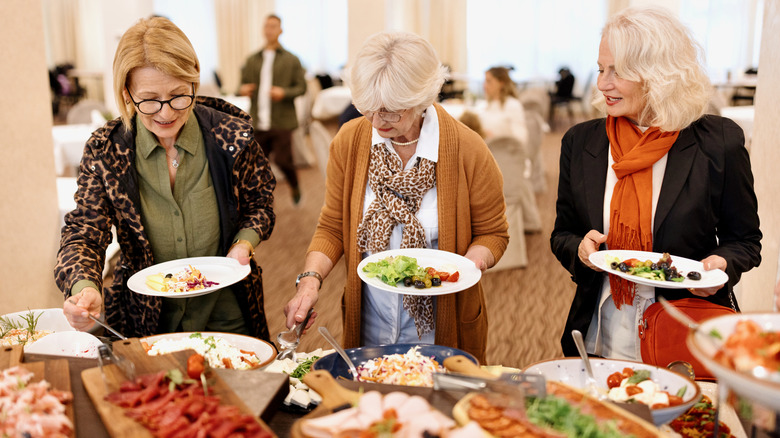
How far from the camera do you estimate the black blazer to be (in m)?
1.83

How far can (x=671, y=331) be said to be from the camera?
175 centimetres

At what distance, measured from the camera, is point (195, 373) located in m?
1.33

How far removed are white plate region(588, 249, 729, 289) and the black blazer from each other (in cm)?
7

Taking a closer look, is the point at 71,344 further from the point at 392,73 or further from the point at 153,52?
the point at 392,73

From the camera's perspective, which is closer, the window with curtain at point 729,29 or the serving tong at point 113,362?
the serving tong at point 113,362

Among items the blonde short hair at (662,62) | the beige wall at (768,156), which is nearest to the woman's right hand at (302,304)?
the blonde short hair at (662,62)

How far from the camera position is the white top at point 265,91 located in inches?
283

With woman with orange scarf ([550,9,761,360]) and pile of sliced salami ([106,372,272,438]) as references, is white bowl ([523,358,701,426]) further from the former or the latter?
pile of sliced salami ([106,372,272,438])

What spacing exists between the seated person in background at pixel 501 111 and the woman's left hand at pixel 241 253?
14.1ft

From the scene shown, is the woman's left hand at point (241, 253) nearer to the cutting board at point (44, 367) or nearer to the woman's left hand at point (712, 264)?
the cutting board at point (44, 367)

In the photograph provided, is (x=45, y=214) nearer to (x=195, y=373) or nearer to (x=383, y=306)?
(x=383, y=306)

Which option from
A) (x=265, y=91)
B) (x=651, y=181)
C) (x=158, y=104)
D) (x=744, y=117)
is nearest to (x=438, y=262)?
(x=651, y=181)

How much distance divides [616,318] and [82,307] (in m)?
1.39

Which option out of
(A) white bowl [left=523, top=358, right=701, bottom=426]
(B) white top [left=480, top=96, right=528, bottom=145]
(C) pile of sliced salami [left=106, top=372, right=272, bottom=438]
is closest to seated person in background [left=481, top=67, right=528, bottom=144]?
(B) white top [left=480, top=96, right=528, bottom=145]
